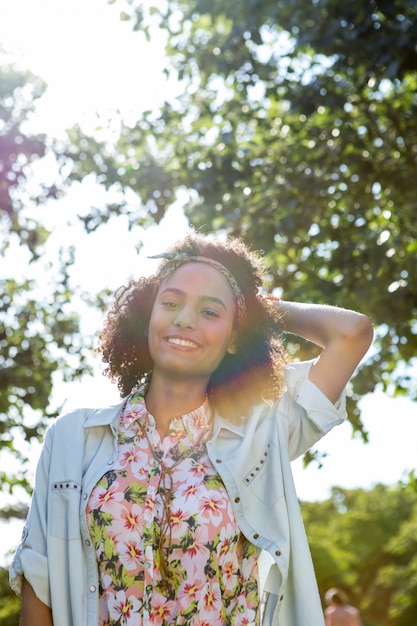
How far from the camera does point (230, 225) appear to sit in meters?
8.76

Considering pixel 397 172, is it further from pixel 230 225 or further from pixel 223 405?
pixel 223 405

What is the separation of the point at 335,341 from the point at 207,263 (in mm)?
559

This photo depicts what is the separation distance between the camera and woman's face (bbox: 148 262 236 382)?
3.33m

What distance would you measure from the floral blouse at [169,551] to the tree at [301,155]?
5.32 metres

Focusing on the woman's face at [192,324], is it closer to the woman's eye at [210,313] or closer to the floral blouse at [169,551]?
the woman's eye at [210,313]

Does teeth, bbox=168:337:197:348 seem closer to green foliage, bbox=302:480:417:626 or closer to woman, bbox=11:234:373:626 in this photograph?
woman, bbox=11:234:373:626

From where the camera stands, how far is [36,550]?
3033mm

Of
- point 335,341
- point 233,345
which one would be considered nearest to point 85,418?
point 233,345

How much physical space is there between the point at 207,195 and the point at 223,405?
560 centimetres

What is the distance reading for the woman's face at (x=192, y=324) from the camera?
333cm

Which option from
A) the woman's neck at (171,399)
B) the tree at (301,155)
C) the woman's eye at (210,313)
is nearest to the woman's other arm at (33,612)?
the woman's neck at (171,399)

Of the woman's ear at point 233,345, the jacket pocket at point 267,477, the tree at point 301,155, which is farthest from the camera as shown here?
the tree at point 301,155

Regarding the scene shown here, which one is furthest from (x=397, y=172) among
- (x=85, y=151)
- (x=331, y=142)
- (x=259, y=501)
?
(x=259, y=501)

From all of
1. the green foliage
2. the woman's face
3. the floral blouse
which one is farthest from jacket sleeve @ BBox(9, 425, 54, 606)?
the green foliage
